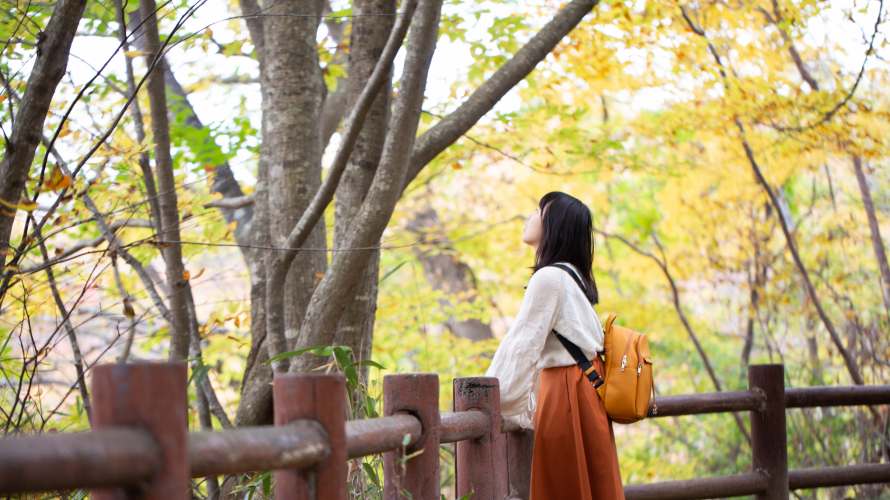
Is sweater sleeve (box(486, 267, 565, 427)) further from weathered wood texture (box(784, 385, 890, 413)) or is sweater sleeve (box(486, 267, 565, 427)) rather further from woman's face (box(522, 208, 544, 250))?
weathered wood texture (box(784, 385, 890, 413))

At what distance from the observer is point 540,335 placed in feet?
6.14

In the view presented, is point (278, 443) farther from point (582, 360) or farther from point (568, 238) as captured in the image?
point (568, 238)

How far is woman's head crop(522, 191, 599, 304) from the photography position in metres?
2.06

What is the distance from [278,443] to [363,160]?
6.23 feet

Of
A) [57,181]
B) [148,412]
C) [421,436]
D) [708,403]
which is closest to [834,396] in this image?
[708,403]

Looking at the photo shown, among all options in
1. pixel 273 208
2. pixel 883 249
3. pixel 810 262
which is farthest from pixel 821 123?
pixel 273 208

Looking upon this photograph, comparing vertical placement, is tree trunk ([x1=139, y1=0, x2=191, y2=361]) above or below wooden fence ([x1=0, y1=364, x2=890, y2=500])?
above

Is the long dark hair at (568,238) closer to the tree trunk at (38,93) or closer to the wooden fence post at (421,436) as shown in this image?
the wooden fence post at (421,436)

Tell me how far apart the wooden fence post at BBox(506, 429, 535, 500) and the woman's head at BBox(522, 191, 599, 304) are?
1.94ft

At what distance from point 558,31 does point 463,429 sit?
209cm

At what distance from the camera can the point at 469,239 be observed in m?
6.65

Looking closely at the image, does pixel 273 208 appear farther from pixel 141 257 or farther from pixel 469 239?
pixel 469 239

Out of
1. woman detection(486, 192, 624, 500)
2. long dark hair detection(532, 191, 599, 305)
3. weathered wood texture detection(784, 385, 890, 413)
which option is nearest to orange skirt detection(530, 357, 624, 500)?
woman detection(486, 192, 624, 500)

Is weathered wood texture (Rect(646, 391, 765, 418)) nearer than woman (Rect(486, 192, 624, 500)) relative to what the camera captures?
No
